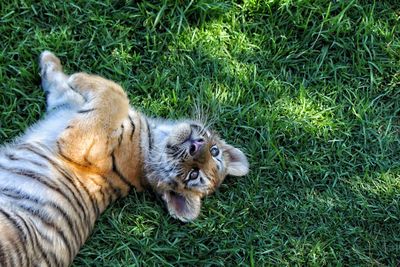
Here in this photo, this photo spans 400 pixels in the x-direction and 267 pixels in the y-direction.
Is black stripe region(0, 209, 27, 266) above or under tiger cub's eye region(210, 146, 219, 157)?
above

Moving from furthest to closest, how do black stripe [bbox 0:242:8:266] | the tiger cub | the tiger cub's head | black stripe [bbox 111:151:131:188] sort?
1. the tiger cub's head
2. black stripe [bbox 111:151:131:188]
3. the tiger cub
4. black stripe [bbox 0:242:8:266]

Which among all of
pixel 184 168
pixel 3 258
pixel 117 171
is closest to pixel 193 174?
pixel 184 168

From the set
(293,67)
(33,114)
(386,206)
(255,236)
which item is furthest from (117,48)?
(386,206)

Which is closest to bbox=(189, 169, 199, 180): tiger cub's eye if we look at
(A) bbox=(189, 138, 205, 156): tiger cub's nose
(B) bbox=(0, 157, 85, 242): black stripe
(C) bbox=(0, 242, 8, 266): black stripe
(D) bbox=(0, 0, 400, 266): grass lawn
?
(A) bbox=(189, 138, 205, 156): tiger cub's nose

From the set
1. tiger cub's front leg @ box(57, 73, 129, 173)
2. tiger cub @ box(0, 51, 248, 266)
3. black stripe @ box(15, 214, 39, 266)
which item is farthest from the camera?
tiger cub's front leg @ box(57, 73, 129, 173)

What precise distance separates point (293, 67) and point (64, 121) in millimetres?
1806

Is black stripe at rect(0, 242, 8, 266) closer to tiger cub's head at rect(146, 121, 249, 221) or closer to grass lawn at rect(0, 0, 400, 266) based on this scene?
grass lawn at rect(0, 0, 400, 266)

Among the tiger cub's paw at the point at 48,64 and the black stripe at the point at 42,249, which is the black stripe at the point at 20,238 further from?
the tiger cub's paw at the point at 48,64

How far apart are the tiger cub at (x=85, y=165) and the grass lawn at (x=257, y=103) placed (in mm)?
143

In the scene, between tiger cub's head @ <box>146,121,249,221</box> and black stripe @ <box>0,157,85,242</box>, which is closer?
black stripe @ <box>0,157,85,242</box>

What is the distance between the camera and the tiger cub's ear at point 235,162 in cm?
500

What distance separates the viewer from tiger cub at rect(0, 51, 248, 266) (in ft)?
14.1

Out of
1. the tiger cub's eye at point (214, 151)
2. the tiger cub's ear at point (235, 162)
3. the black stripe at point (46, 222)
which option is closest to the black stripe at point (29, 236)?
the black stripe at point (46, 222)

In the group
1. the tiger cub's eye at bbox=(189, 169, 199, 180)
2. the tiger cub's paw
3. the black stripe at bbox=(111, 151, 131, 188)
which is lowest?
the tiger cub's eye at bbox=(189, 169, 199, 180)
